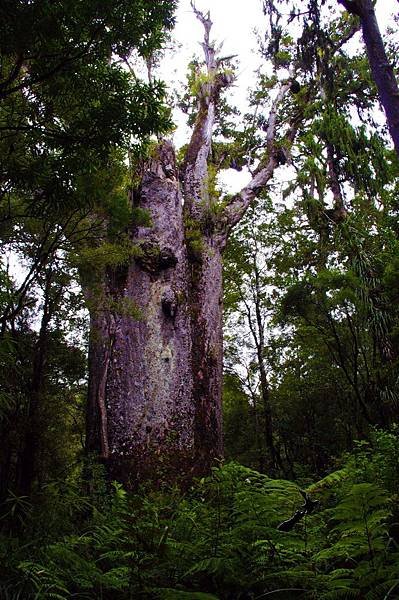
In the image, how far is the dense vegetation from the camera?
211 cm

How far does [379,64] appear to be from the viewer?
5.14 metres

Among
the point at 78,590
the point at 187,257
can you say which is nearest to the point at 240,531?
the point at 78,590

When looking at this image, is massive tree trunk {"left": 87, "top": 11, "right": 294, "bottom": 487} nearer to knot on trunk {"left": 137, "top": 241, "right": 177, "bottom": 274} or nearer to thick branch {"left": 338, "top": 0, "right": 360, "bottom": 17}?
knot on trunk {"left": 137, "top": 241, "right": 177, "bottom": 274}

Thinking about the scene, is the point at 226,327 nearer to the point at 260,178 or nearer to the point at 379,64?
the point at 260,178

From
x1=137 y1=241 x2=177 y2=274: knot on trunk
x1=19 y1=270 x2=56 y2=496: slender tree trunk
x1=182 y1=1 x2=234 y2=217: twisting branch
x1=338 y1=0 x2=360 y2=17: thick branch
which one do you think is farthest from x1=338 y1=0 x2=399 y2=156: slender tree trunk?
x1=19 y1=270 x2=56 y2=496: slender tree trunk

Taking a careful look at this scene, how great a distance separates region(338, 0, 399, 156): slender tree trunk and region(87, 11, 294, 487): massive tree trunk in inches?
157

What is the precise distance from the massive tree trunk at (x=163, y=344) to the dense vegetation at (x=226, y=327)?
29 centimetres

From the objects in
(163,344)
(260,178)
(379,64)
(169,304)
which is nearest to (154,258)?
(169,304)

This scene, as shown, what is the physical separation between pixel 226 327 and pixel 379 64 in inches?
583

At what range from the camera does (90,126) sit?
3.94 meters

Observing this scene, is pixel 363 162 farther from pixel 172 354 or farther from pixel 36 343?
pixel 36 343

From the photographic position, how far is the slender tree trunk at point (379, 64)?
492 cm

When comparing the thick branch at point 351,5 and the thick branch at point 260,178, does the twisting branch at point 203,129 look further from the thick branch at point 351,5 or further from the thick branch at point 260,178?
the thick branch at point 351,5

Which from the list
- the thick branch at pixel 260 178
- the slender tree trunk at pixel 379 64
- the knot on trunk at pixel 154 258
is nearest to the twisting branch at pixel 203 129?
the thick branch at pixel 260 178
